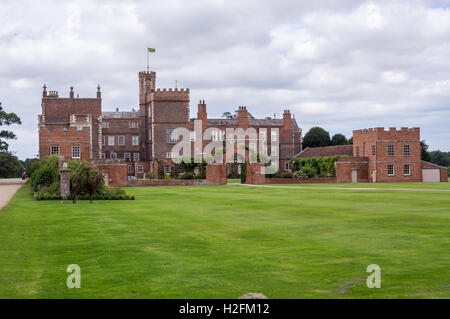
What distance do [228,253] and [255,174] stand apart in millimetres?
47159

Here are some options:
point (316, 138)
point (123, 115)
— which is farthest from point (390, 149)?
point (123, 115)

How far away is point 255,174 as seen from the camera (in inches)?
2383

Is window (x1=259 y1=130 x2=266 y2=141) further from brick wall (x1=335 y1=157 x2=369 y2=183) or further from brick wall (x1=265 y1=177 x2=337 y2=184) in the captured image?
brick wall (x1=265 y1=177 x2=337 y2=184)

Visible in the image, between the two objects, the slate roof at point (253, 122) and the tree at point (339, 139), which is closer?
the slate roof at point (253, 122)

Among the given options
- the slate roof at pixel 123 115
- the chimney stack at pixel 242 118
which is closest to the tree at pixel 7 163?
the slate roof at pixel 123 115

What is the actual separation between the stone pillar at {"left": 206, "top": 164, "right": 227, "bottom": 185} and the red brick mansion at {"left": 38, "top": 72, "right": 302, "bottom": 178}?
8782 mm

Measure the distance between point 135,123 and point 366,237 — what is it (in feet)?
265

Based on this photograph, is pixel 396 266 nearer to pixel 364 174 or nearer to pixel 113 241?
pixel 113 241

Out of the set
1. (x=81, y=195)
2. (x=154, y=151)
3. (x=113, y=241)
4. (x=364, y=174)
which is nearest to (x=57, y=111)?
(x=154, y=151)

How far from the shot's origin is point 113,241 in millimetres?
15383

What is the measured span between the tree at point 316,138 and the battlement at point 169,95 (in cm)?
3776

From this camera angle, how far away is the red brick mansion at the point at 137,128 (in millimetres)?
63250

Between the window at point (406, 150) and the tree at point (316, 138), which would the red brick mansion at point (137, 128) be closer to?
the tree at point (316, 138)

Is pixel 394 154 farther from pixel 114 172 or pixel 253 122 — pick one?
pixel 114 172
